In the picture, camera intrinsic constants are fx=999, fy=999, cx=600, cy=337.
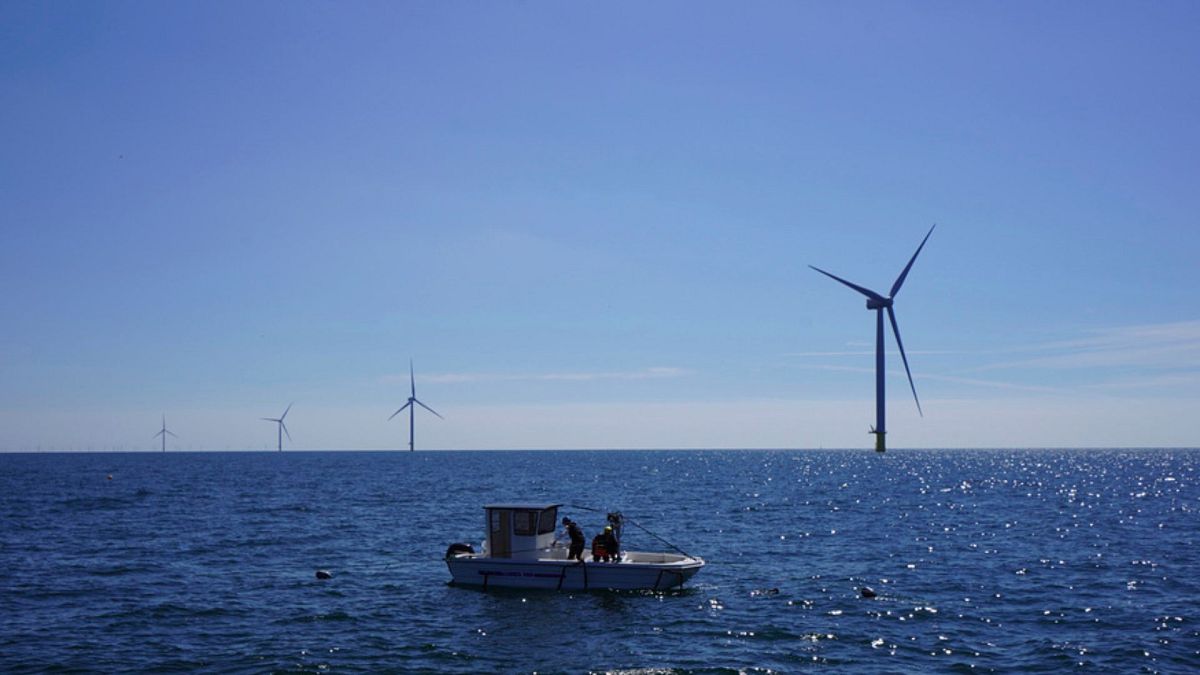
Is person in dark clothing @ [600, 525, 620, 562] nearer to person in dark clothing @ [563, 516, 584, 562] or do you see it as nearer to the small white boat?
the small white boat

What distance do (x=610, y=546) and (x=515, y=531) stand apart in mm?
4092

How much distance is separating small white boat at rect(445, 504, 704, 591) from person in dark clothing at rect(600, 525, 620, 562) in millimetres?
271

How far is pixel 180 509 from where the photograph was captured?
275ft

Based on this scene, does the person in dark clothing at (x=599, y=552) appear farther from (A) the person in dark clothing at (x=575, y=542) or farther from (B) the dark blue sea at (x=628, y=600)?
(B) the dark blue sea at (x=628, y=600)

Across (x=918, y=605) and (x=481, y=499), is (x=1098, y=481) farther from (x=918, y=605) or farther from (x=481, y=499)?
(x=918, y=605)

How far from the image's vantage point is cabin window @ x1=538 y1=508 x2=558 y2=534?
42.3m

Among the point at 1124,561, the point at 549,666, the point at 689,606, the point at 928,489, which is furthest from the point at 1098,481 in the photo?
the point at 549,666

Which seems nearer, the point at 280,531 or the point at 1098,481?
the point at 280,531

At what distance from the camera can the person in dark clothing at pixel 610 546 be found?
1614 inches

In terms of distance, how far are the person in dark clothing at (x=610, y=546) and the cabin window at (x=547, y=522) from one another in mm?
2362

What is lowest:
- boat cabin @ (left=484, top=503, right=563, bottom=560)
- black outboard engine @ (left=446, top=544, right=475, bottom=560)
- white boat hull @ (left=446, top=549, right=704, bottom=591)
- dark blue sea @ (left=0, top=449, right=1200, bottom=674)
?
dark blue sea @ (left=0, top=449, right=1200, bottom=674)

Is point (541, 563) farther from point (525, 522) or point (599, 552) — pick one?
A: point (599, 552)

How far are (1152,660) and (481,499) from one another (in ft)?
246

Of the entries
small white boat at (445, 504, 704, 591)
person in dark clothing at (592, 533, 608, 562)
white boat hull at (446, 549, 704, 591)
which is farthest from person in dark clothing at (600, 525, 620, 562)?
white boat hull at (446, 549, 704, 591)
